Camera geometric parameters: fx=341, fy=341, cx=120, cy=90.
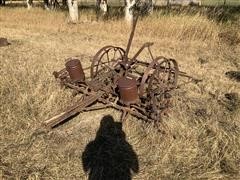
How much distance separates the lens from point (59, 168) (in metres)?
5.00

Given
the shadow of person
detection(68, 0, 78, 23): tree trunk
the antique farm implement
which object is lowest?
the shadow of person

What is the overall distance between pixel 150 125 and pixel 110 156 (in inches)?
37.4

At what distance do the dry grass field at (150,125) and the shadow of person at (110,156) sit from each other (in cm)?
10

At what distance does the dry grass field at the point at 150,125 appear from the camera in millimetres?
5031

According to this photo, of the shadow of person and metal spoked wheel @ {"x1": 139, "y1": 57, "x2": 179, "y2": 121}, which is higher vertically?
metal spoked wheel @ {"x1": 139, "y1": 57, "x2": 179, "y2": 121}

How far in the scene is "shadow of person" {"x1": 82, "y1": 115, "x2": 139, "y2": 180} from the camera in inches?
194

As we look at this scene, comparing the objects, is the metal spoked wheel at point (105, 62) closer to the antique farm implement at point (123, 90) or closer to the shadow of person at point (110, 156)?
the antique farm implement at point (123, 90)

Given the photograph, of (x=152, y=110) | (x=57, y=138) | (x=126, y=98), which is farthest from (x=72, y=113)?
(x=152, y=110)

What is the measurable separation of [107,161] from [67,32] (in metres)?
8.66

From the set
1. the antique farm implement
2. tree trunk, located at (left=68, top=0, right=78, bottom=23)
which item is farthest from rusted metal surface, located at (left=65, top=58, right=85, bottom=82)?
tree trunk, located at (left=68, top=0, right=78, bottom=23)

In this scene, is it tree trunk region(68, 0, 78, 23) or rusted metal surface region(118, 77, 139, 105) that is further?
tree trunk region(68, 0, 78, 23)

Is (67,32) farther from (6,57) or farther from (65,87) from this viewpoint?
(65,87)

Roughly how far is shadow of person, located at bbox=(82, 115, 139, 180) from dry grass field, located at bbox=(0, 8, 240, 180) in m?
0.10

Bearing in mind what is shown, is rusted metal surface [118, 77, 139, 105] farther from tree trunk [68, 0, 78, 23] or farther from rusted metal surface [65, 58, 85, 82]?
tree trunk [68, 0, 78, 23]
